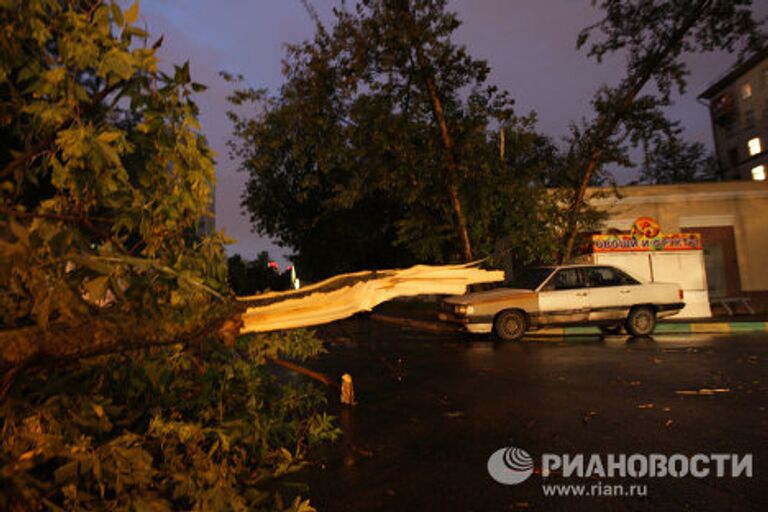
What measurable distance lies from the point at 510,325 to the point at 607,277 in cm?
285

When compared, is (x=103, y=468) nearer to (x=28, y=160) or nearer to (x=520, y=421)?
(x=28, y=160)

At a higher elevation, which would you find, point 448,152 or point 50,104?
point 448,152

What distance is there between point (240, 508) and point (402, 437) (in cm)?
247

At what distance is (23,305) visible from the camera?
98.6 inches

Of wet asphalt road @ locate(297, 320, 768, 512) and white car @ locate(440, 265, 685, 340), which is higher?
white car @ locate(440, 265, 685, 340)

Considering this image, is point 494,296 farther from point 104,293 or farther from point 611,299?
point 104,293

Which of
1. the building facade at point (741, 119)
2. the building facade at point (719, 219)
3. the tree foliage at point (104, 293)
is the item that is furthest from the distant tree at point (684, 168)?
the tree foliage at point (104, 293)

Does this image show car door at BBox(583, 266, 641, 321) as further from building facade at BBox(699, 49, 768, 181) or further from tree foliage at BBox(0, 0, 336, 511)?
building facade at BBox(699, 49, 768, 181)

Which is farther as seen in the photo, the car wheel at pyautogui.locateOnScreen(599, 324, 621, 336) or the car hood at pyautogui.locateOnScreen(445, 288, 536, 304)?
the car wheel at pyautogui.locateOnScreen(599, 324, 621, 336)

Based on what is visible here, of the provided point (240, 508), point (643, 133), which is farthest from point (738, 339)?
point (240, 508)

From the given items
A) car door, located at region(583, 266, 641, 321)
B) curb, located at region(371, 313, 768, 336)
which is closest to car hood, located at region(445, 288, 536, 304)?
curb, located at region(371, 313, 768, 336)

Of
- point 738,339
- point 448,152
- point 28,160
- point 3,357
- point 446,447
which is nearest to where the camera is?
point 3,357

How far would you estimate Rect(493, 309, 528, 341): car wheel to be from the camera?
12609 millimetres

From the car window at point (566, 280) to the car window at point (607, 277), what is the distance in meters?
0.28
